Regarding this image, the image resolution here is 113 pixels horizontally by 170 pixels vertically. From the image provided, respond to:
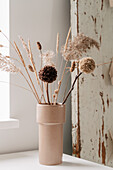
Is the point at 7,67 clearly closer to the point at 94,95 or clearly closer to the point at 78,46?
the point at 78,46

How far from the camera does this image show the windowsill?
1.21 m

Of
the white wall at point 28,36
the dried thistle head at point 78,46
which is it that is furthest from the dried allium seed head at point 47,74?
the white wall at point 28,36

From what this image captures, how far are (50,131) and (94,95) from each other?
39cm

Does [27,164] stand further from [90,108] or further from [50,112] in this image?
[90,108]

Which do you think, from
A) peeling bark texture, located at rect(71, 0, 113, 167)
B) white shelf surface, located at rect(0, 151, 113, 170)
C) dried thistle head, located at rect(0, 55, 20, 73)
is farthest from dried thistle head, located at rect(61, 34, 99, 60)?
white shelf surface, located at rect(0, 151, 113, 170)

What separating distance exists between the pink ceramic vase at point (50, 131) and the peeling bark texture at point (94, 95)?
281mm

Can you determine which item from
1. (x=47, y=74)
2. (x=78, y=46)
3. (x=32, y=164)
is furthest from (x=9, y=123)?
(x=78, y=46)

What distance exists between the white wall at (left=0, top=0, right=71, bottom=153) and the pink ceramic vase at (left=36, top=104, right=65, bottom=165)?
26 cm

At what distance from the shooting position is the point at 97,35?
4.57ft

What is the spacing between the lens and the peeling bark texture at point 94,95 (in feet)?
4.44

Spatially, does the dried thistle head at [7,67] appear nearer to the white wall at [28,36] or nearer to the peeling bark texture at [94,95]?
the white wall at [28,36]

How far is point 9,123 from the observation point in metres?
1.24

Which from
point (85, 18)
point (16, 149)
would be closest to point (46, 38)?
point (85, 18)

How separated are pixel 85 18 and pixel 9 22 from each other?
1.28ft
